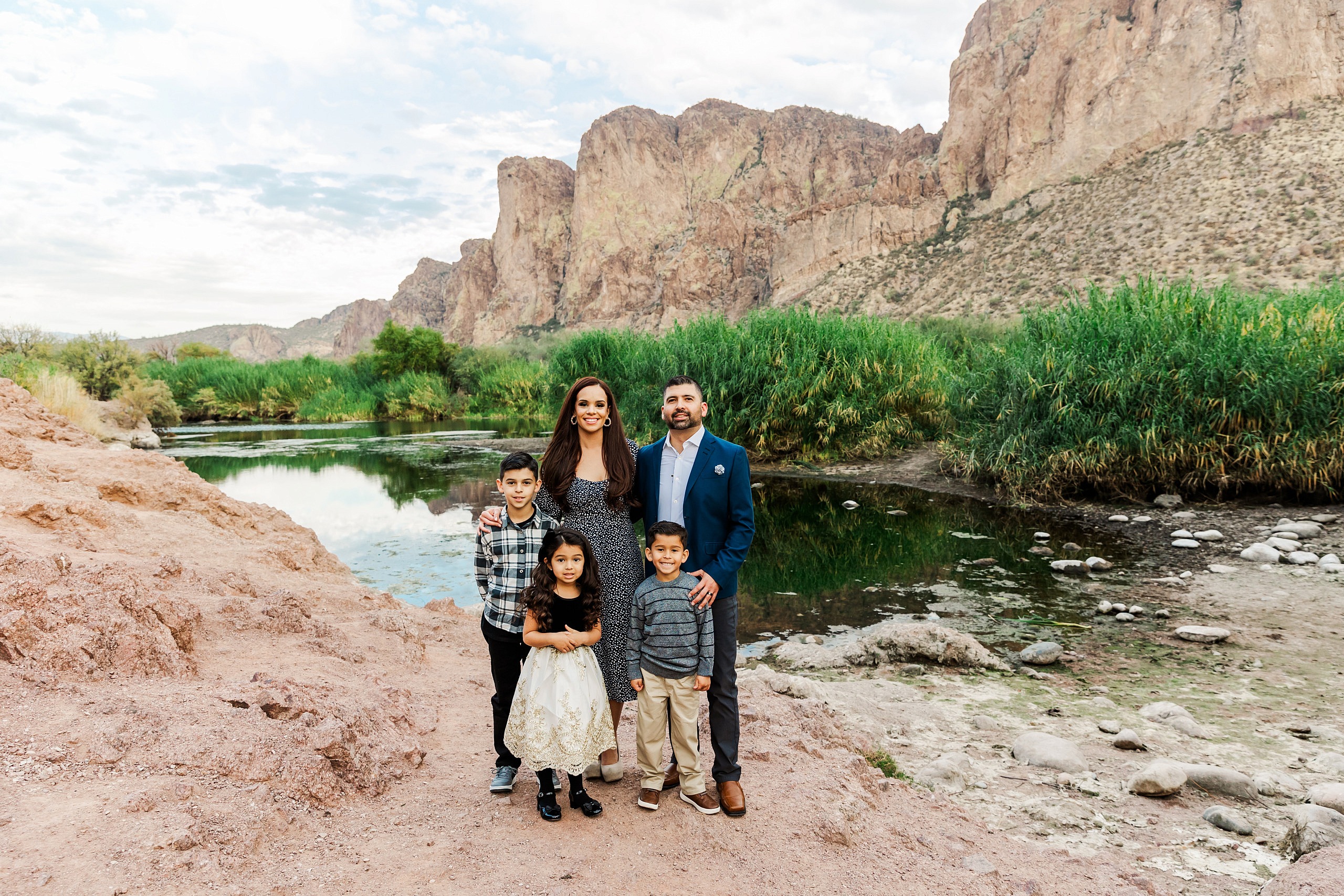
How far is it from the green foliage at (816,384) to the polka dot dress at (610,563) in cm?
1238

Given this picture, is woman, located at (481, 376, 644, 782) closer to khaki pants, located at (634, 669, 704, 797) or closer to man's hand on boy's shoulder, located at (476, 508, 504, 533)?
man's hand on boy's shoulder, located at (476, 508, 504, 533)

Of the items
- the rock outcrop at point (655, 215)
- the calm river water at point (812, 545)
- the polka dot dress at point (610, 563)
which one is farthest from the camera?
the rock outcrop at point (655, 215)

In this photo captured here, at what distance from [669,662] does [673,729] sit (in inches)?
11.7

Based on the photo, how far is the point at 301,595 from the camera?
500 cm

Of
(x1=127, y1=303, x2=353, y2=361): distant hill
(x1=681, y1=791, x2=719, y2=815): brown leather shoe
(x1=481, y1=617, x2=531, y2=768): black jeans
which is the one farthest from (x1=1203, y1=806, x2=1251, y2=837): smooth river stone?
(x1=127, y1=303, x2=353, y2=361): distant hill

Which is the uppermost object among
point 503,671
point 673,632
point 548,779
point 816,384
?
point 816,384

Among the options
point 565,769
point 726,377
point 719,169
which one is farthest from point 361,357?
point 719,169

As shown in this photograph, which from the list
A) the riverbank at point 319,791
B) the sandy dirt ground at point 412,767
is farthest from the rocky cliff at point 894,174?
the riverbank at point 319,791

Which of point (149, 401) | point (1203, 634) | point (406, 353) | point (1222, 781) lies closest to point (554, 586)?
point (1222, 781)

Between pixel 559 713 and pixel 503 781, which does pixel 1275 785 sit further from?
pixel 503 781

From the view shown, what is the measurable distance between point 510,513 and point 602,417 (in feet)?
1.82

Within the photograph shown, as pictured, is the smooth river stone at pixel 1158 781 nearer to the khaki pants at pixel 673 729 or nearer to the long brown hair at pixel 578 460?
the khaki pants at pixel 673 729

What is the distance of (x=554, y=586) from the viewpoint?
2.76m

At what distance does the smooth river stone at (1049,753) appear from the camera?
3.52m
